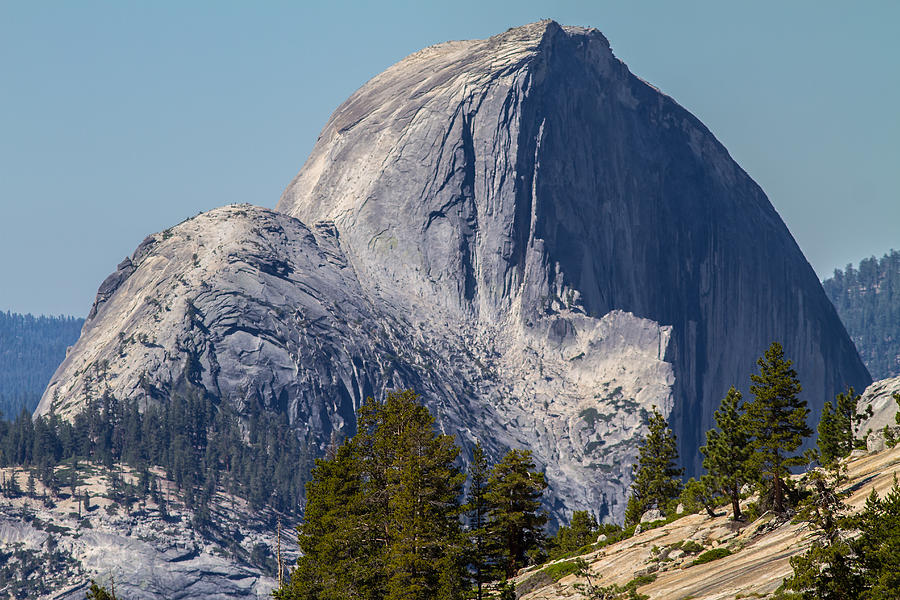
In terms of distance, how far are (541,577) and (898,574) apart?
46.5 meters

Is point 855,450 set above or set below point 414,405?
below

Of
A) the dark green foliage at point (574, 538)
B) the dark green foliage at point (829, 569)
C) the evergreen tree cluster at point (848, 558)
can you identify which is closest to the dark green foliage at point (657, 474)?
the dark green foliage at point (574, 538)

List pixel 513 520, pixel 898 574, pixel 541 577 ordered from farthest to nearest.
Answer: pixel 513 520 → pixel 541 577 → pixel 898 574

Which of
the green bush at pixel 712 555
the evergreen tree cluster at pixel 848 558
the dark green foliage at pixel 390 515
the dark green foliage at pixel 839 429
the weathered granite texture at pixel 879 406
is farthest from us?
the weathered granite texture at pixel 879 406

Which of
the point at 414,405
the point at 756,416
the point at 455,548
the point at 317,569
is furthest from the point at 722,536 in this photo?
the point at 317,569

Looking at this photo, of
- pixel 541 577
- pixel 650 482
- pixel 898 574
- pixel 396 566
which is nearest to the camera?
pixel 898 574

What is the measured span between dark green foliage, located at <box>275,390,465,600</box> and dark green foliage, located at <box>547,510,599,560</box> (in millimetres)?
25450

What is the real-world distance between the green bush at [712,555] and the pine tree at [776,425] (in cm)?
424

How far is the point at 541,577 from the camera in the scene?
85.4 metres

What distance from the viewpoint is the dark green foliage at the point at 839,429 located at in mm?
95938

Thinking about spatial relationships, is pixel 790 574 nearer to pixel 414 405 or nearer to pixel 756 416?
pixel 756 416

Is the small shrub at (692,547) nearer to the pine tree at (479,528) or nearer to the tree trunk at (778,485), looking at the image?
the tree trunk at (778,485)

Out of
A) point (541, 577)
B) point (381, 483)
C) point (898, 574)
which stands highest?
point (381, 483)

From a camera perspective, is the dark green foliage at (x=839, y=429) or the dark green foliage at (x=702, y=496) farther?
the dark green foliage at (x=839, y=429)
